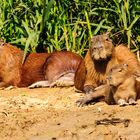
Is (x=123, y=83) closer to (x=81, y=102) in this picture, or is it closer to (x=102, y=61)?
(x=81, y=102)

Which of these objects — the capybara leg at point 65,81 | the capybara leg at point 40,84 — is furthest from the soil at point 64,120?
the capybara leg at point 40,84

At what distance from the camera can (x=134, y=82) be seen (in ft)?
22.2

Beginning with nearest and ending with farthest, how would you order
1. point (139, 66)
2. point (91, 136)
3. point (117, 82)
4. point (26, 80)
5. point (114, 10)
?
point (91, 136) < point (117, 82) < point (139, 66) < point (114, 10) < point (26, 80)

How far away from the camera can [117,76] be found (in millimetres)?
6715

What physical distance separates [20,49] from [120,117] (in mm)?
3765

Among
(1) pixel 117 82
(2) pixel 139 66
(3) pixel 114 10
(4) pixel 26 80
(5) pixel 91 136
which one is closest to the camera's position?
(5) pixel 91 136

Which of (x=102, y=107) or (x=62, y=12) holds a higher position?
(x=62, y=12)

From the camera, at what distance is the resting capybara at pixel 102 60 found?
7.33 m

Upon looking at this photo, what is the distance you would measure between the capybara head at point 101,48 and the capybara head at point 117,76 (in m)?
0.57

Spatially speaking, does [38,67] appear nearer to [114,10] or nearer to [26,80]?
[26,80]

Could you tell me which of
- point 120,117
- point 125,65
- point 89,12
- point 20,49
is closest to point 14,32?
point 20,49

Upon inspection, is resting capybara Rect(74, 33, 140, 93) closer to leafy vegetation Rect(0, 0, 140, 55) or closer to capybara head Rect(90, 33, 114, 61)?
capybara head Rect(90, 33, 114, 61)

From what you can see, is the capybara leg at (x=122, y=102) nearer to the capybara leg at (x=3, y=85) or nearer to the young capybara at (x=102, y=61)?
the young capybara at (x=102, y=61)

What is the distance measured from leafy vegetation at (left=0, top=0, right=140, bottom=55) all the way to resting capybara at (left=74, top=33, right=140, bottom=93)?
1.02 metres
